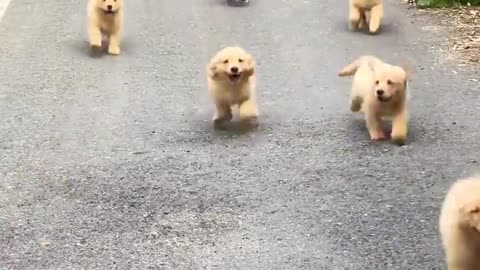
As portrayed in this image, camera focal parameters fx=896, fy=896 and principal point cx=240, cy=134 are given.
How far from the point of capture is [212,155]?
2.94 m

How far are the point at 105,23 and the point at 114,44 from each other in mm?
117

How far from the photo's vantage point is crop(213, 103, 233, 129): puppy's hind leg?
320cm

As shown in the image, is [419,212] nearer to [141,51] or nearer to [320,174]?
[320,174]

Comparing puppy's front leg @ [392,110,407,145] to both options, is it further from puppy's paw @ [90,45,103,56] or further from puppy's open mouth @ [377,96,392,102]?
puppy's paw @ [90,45,103,56]

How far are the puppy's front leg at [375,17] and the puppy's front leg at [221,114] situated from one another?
1311mm

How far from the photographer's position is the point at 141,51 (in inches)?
161

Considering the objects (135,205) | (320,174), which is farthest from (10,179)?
(320,174)

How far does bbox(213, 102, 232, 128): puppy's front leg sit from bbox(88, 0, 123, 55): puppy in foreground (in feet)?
3.26

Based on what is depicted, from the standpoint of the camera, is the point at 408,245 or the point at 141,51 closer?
the point at 408,245

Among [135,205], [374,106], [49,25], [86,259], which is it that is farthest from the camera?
[49,25]

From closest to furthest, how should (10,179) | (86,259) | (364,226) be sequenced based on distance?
(86,259) → (364,226) → (10,179)

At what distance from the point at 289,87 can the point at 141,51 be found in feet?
2.80

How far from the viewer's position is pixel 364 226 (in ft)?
7.91

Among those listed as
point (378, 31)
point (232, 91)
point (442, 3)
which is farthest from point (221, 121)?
point (442, 3)
